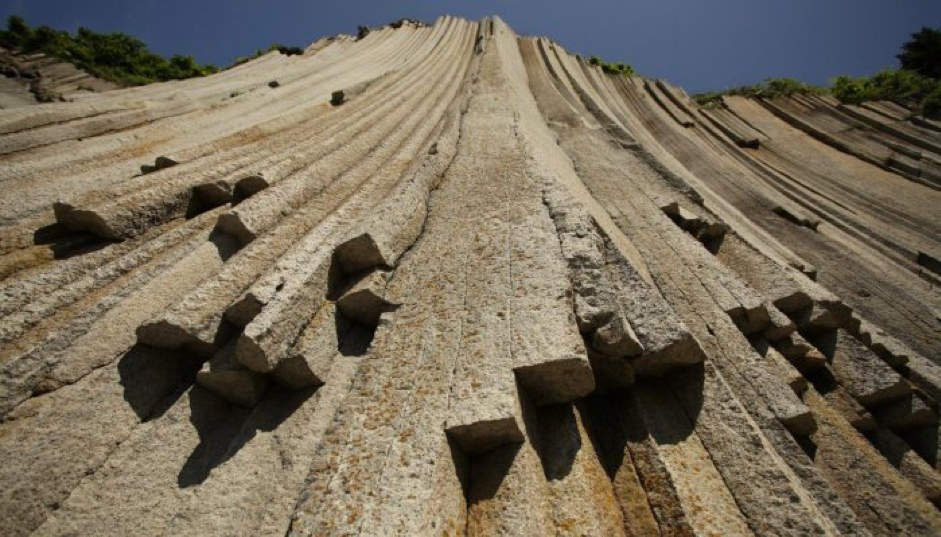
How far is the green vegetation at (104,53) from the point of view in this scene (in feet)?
52.5

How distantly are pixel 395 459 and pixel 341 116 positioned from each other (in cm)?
683

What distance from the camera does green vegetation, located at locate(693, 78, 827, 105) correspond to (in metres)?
18.5

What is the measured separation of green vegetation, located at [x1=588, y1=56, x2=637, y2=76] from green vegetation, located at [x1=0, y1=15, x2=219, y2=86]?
18.3 meters

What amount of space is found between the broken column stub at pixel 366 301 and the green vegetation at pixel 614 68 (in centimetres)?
2029

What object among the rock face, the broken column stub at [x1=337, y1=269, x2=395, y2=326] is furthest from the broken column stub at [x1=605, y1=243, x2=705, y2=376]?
the broken column stub at [x1=337, y1=269, x2=395, y2=326]

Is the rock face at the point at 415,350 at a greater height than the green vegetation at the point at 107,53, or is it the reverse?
the green vegetation at the point at 107,53

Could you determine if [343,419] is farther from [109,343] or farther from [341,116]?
[341,116]

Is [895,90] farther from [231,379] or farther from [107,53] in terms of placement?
[107,53]

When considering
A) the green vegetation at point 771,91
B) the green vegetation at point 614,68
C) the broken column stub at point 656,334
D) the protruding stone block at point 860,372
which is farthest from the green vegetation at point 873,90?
the broken column stub at point 656,334

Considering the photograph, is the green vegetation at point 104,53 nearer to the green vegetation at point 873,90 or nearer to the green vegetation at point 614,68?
the green vegetation at point 614,68

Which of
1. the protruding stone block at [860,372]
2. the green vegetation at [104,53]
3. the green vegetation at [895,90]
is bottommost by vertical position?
the protruding stone block at [860,372]

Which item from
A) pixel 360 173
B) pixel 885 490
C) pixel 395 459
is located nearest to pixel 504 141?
pixel 360 173

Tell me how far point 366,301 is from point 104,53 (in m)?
22.0

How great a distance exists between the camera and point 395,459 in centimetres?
236
